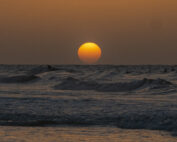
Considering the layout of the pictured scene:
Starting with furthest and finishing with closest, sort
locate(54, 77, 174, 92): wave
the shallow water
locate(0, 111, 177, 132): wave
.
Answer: locate(54, 77, 174, 92): wave, locate(0, 111, 177, 132): wave, the shallow water

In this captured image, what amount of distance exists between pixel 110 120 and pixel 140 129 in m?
1.34

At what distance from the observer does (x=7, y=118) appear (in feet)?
38.6

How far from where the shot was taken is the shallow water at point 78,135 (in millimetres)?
8680

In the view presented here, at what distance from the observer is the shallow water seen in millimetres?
8680

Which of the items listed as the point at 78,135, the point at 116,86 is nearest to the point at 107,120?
the point at 78,135

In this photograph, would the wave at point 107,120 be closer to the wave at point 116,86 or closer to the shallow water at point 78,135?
the shallow water at point 78,135

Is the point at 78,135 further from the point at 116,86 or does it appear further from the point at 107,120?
the point at 116,86

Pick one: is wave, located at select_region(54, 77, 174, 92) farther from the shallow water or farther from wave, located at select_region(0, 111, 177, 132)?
the shallow water

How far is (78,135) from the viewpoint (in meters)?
9.19

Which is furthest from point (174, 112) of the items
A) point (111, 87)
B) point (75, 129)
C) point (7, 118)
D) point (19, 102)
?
point (111, 87)

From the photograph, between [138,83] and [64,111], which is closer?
[64,111]

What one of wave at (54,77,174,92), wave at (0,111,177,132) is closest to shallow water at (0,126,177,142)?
wave at (0,111,177,132)

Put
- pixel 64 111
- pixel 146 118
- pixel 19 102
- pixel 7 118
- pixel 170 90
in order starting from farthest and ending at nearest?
pixel 170 90 < pixel 19 102 < pixel 64 111 < pixel 7 118 < pixel 146 118

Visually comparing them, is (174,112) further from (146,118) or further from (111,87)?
(111,87)
